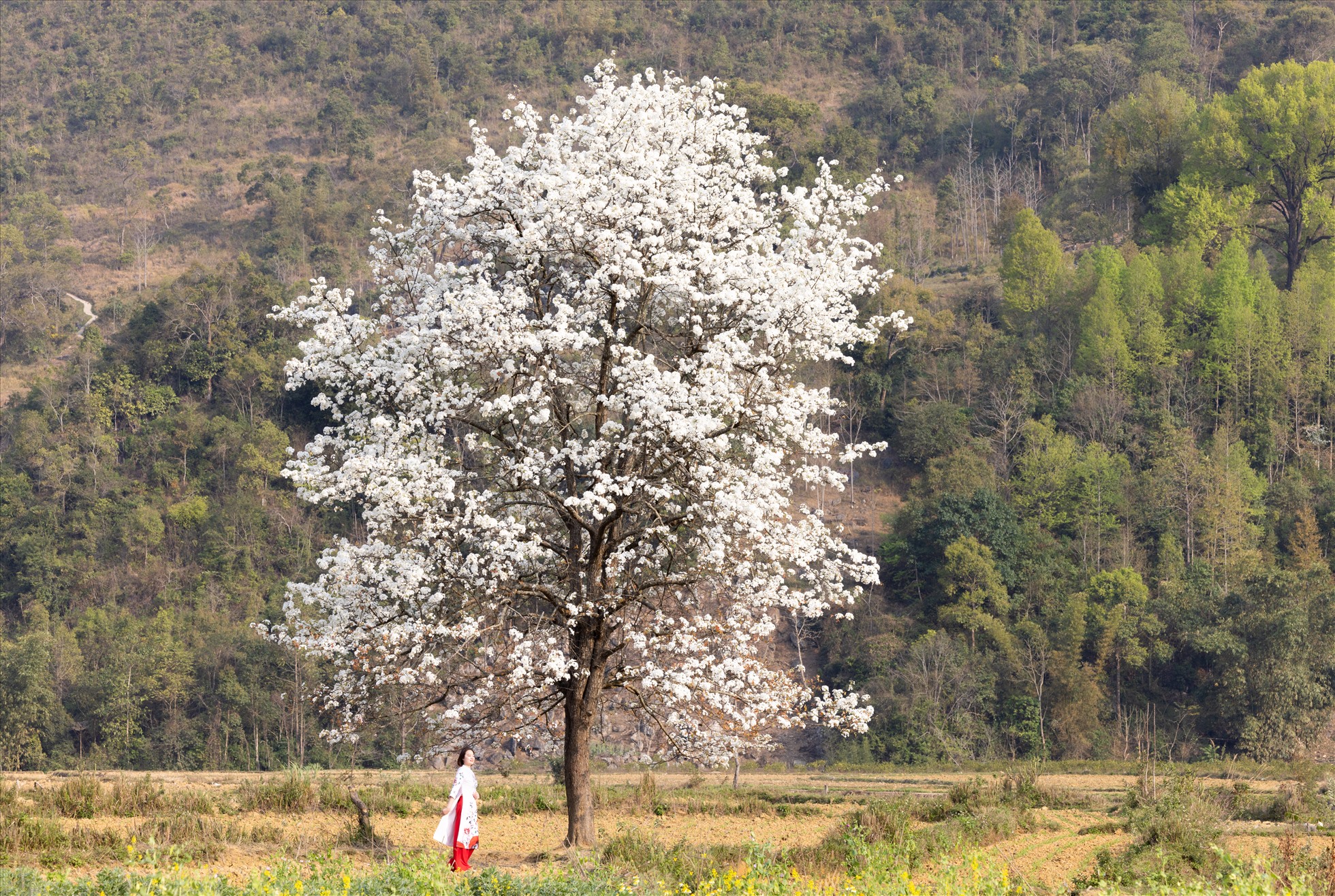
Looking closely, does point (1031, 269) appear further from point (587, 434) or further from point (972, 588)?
point (587, 434)

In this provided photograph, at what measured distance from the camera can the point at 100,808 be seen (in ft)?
45.9

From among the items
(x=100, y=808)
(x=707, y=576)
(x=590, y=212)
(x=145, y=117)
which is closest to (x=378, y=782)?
(x=100, y=808)

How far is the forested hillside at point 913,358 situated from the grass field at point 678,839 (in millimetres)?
2120

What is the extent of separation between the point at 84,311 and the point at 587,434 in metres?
49.4

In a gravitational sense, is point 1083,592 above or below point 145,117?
below

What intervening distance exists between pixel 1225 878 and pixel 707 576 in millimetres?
5170

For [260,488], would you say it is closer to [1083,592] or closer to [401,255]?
[1083,592]

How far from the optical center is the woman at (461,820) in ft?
37.5

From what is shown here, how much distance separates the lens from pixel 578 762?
1341 cm

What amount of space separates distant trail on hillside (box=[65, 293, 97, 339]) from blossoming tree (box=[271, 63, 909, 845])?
149 ft

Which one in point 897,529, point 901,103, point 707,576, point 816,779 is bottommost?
point 816,779

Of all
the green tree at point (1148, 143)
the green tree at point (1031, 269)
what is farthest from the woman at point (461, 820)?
the green tree at point (1148, 143)

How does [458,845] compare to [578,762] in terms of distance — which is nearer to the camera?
[458,845]

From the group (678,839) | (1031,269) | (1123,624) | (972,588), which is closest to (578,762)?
(678,839)
